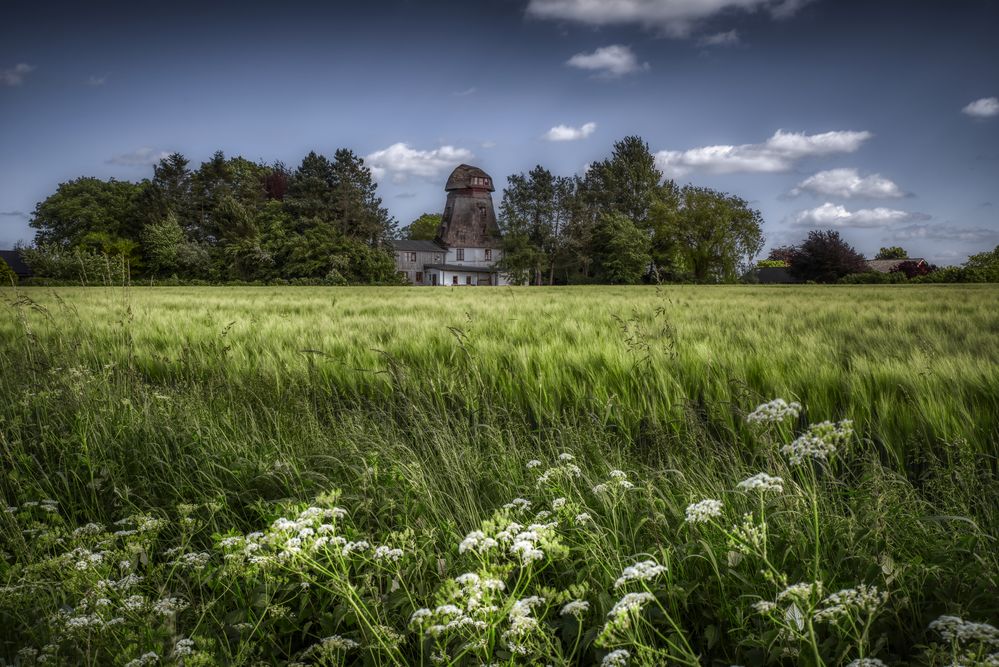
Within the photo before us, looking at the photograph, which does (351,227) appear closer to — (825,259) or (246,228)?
(246,228)

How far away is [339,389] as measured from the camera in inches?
162

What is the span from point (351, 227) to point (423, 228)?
49633mm

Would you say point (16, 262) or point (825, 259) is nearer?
point (825, 259)

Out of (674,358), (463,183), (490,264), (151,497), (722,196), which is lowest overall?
(151,497)

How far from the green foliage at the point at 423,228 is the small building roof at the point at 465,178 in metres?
26.0

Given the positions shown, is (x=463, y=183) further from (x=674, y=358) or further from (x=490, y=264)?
(x=674, y=358)

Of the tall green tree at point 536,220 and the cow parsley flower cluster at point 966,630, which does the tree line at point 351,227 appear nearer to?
the tall green tree at point 536,220

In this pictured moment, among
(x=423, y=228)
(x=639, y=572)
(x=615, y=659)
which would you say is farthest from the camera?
(x=423, y=228)

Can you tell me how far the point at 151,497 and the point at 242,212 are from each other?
60.8 m

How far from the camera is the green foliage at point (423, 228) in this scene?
107 m

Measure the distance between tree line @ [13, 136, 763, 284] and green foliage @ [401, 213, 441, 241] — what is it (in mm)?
43396

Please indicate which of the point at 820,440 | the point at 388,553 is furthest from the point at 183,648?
the point at 820,440

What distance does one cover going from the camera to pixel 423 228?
107062 mm

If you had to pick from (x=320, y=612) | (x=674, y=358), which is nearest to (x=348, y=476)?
(x=320, y=612)
